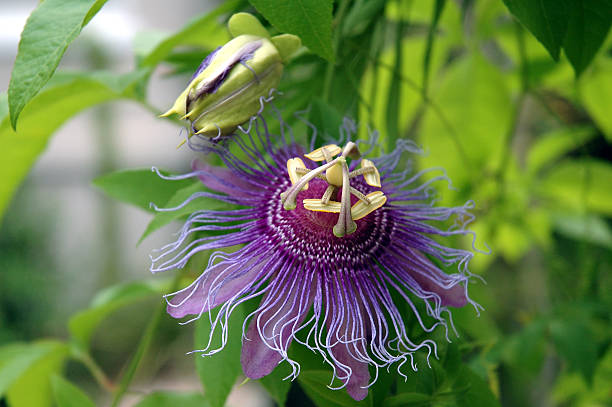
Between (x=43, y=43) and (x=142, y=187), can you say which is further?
(x=142, y=187)

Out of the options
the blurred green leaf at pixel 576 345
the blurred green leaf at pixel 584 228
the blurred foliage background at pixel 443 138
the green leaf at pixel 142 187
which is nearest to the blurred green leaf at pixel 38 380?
the blurred foliage background at pixel 443 138

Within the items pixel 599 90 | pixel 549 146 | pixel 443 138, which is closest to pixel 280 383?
pixel 443 138

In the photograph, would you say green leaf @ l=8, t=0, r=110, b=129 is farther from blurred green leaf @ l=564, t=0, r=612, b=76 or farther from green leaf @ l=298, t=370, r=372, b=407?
blurred green leaf @ l=564, t=0, r=612, b=76

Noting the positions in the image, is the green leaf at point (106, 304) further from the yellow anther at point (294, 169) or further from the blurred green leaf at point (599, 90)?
the blurred green leaf at point (599, 90)

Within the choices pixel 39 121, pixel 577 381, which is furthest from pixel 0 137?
pixel 577 381

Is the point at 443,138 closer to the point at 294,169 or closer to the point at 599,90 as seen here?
the point at 599,90
